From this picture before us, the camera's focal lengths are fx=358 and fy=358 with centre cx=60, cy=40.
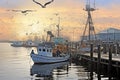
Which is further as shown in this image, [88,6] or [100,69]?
[88,6]

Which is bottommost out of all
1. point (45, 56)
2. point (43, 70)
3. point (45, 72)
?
point (43, 70)

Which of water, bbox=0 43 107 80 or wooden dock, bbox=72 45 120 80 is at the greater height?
wooden dock, bbox=72 45 120 80

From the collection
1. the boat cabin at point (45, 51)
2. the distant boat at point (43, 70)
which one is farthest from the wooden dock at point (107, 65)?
the boat cabin at point (45, 51)

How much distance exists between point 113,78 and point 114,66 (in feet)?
5.62

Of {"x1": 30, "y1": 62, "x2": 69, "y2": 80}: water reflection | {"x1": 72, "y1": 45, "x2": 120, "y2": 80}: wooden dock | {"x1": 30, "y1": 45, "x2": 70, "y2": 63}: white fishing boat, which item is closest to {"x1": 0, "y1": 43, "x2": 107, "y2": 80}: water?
{"x1": 30, "y1": 62, "x2": 69, "y2": 80}: water reflection

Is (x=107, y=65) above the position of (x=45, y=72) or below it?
above

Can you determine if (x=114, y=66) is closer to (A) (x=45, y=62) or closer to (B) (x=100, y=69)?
(B) (x=100, y=69)

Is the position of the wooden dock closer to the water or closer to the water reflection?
the water

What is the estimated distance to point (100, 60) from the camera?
172 feet

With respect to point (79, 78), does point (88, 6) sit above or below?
above

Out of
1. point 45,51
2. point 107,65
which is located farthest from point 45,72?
point 45,51

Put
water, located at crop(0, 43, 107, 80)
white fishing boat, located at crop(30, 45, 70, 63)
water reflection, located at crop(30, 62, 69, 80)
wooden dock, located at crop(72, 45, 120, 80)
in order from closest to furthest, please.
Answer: wooden dock, located at crop(72, 45, 120, 80), water, located at crop(0, 43, 107, 80), water reflection, located at crop(30, 62, 69, 80), white fishing boat, located at crop(30, 45, 70, 63)

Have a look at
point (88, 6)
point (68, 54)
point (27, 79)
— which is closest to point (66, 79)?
point (27, 79)

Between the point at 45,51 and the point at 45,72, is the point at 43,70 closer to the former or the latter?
the point at 45,72
